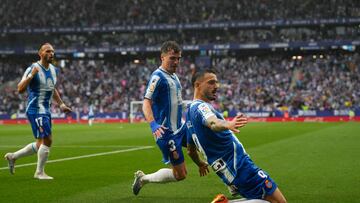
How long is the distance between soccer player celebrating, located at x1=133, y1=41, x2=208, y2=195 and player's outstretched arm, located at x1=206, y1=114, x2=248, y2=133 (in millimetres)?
2575

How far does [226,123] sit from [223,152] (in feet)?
2.41

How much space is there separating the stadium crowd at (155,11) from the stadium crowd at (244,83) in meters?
5.26

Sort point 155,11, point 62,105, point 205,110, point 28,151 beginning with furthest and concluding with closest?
point 155,11 < point 62,105 < point 28,151 < point 205,110

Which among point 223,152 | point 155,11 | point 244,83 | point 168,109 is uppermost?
point 155,11

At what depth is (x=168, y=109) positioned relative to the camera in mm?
9242

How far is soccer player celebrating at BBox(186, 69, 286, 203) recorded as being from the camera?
6566mm

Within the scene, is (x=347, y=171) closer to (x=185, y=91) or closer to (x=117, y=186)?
(x=117, y=186)

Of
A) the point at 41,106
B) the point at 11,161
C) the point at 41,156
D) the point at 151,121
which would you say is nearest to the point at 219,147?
the point at 151,121

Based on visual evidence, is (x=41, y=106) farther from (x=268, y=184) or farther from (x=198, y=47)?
(x=198, y=47)

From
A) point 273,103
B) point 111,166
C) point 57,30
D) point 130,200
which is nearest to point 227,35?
point 273,103

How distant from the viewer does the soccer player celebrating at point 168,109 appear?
8977mm

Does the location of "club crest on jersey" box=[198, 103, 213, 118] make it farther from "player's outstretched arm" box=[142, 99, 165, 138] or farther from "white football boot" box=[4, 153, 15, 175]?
"white football boot" box=[4, 153, 15, 175]

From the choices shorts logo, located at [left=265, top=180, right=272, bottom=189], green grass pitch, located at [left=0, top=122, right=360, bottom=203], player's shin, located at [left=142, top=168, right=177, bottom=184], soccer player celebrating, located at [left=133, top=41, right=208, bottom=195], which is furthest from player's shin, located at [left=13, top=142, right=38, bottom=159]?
shorts logo, located at [left=265, top=180, right=272, bottom=189]

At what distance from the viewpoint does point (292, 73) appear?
62500 millimetres
